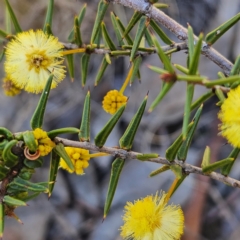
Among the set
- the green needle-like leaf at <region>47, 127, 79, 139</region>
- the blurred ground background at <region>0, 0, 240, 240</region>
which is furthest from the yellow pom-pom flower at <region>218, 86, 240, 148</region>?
the blurred ground background at <region>0, 0, 240, 240</region>

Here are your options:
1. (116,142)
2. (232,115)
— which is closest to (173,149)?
(232,115)

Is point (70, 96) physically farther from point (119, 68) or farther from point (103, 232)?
point (103, 232)

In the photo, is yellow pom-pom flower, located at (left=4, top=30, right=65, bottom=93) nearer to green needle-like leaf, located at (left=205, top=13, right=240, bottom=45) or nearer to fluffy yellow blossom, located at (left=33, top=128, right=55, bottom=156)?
fluffy yellow blossom, located at (left=33, top=128, right=55, bottom=156)

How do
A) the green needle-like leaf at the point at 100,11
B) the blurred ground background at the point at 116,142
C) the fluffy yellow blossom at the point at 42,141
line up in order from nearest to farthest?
the fluffy yellow blossom at the point at 42,141, the green needle-like leaf at the point at 100,11, the blurred ground background at the point at 116,142

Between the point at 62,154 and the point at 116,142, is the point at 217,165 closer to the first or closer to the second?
the point at 62,154

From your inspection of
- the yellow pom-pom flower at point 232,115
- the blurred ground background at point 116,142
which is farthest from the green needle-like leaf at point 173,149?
the blurred ground background at point 116,142

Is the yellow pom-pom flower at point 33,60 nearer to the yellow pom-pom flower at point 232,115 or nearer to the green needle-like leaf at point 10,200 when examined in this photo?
the green needle-like leaf at point 10,200
